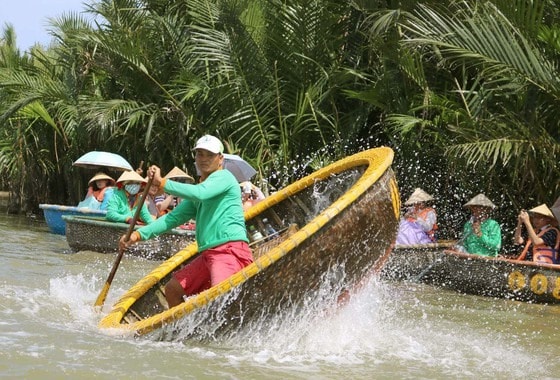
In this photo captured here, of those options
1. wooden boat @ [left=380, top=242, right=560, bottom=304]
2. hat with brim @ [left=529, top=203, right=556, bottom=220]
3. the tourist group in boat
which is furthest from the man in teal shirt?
hat with brim @ [left=529, top=203, right=556, bottom=220]

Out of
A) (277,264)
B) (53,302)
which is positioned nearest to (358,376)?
(277,264)

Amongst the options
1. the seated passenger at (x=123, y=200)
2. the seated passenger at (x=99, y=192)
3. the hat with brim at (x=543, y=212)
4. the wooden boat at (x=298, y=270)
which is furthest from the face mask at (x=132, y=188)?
the wooden boat at (x=298, y=270)

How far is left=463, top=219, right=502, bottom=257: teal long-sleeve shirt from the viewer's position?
34.9 ft

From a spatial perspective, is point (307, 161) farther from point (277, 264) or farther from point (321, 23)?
point (277, 264)

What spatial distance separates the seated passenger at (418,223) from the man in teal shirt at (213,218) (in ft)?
16.8

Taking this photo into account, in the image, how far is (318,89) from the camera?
13672mm

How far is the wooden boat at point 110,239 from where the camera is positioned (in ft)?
39.9

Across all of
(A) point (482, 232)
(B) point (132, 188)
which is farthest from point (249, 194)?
(A) point (482, 232)

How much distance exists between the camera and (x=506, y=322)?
28.1 feet

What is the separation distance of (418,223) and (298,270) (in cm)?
562

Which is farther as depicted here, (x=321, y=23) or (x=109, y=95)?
(x=109, y=95)

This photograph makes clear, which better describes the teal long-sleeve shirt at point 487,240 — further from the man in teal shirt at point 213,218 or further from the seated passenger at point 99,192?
the seated passenger at point 99,192

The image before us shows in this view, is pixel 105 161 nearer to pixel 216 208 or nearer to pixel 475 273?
pixel 475 273

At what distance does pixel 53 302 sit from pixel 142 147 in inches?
403
